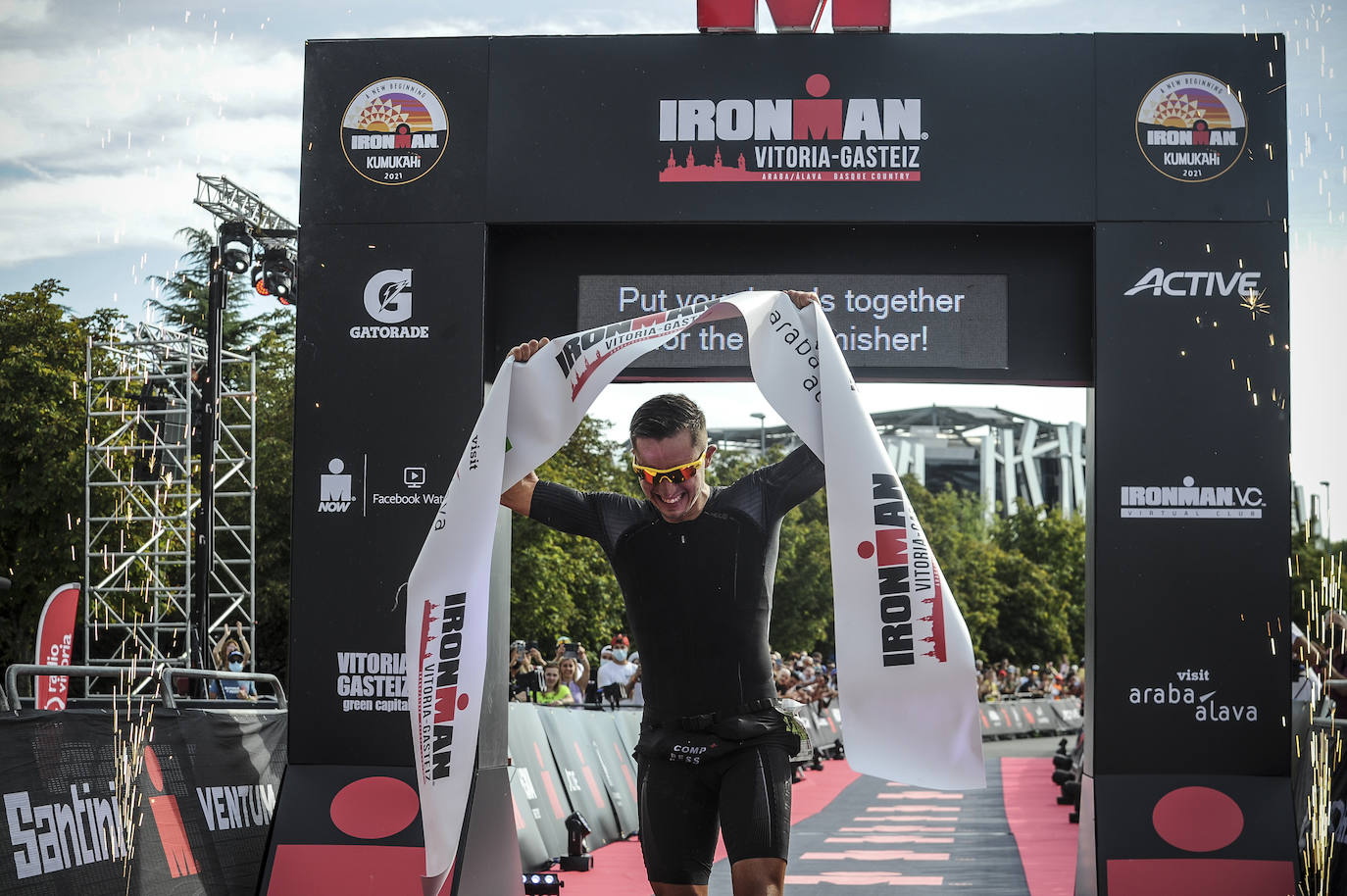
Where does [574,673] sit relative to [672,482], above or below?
below

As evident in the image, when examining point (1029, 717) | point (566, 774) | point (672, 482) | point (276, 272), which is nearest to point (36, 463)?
point (276, 272)

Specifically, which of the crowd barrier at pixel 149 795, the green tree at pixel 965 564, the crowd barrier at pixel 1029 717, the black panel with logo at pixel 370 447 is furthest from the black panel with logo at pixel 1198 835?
the green tree at pixel 965 564

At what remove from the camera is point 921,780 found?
4191 millimetres

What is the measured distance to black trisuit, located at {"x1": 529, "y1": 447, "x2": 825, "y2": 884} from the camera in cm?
421

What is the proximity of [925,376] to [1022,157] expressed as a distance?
120 centimetres

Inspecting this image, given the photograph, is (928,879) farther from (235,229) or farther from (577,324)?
(235,229)

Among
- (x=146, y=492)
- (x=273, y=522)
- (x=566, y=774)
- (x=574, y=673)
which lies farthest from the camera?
(x=273, y=522)

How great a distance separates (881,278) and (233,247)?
13557 millimetres

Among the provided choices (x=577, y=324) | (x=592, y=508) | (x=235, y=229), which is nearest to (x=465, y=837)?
(x=577, y=324)

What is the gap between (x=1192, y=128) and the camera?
708cm

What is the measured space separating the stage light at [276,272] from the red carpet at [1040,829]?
11.9 metres

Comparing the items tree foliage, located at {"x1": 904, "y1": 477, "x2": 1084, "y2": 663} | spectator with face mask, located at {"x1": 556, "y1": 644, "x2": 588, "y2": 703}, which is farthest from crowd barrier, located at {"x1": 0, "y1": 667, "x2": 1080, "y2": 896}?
tree foliage, located at {"x1": 904, "y1": 477, "x2": 1084, "y2": 663}

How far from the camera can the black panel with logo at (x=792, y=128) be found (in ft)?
23.4

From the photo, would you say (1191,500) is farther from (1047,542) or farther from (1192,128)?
(1047,542)
